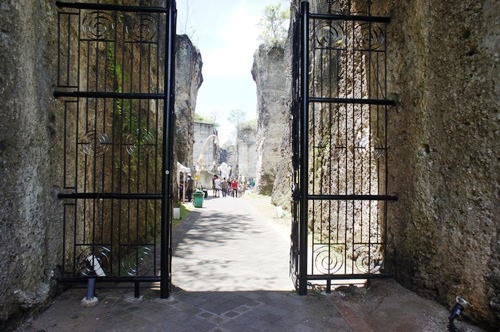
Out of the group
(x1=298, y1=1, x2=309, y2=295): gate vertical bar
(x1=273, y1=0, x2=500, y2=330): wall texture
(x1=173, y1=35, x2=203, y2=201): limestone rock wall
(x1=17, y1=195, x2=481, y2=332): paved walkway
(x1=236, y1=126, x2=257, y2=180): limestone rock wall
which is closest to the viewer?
(x1=273, y1=0, x2=500, y2=330): wall texture

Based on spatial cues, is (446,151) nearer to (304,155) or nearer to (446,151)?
(446,151)

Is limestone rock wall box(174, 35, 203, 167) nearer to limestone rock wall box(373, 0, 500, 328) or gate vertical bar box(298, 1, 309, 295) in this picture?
gate vertical bar box(298, 1, 309, 295)

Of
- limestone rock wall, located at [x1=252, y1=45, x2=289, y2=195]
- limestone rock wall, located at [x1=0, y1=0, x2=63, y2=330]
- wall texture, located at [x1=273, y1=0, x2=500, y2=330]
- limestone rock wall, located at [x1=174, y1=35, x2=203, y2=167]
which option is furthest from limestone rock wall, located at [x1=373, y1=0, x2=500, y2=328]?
limestone rock wall, located at [x1=252, y1=45, x2=289, y2=195]

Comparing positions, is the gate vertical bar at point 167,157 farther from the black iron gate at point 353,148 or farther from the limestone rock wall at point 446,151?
the limestone rock wall at point 446,151

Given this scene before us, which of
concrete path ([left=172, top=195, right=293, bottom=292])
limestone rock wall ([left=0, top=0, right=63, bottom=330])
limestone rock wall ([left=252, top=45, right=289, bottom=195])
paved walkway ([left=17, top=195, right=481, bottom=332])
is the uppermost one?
limestone rock wall ([left=252, top=45, right=289, bottom=195])

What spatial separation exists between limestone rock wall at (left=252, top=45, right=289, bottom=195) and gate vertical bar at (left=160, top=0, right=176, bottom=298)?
20.1 metres

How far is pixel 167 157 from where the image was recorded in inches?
162

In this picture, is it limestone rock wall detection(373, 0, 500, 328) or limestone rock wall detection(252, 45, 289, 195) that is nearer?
limestone rock wall detection(373, 0, 500, 328)

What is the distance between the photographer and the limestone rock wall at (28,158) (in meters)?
3.05

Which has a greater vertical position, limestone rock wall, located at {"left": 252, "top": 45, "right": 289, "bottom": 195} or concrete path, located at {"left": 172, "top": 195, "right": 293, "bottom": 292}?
limestone rock wall, located at {"left": 252, "top": 45, "right": 289, "bottom": 195}

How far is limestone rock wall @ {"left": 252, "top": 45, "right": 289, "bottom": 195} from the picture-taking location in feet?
80.0

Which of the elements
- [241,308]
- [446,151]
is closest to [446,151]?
[446,151]

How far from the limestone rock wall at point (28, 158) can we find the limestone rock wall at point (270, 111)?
2057 centimetres

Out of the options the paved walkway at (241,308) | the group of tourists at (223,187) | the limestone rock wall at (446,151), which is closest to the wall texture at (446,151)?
the limestone rock wall at (446,151)
